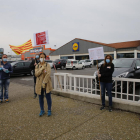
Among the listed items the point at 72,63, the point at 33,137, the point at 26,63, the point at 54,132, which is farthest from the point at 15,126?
the point at 72,63

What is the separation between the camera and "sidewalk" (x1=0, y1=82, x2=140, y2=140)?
3.08m

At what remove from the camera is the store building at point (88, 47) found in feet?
110

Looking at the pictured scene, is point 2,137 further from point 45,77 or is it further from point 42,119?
point 45,77

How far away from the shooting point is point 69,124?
11.8 ft

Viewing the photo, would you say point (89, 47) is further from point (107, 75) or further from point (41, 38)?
point (107, 75)

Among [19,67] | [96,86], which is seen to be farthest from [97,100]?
[19,67]

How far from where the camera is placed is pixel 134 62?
6.94 meters

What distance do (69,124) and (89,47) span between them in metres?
36.7

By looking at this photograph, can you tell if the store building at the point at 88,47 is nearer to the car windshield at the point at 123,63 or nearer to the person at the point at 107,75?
the car windshield at the point at 123,63

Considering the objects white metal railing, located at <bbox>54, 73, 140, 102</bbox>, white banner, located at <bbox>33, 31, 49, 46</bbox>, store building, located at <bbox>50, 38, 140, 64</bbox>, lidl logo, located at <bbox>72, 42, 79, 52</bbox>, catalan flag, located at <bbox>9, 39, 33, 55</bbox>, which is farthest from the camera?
lidl logo, located at <bbox>72, 42, 79, 52</bbox>

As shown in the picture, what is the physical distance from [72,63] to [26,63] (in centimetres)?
889

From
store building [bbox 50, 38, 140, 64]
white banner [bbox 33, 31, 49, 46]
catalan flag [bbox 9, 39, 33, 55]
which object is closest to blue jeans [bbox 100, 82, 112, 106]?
white banner [bbox 33, 31, 49, 46]

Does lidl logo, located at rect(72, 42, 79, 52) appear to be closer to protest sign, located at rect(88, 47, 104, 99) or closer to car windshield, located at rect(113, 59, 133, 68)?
car windshield, located at rect(113, 59, 133, 68)

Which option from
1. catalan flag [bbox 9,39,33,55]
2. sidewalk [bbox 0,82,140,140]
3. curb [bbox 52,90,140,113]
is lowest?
sidewalk [bbox 0,82,140,140]
